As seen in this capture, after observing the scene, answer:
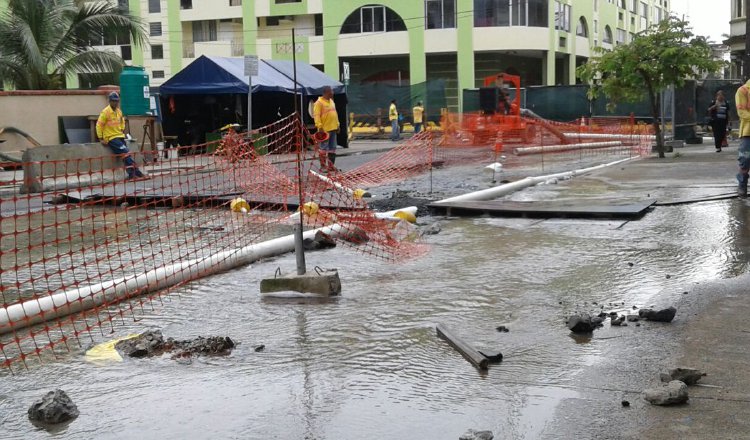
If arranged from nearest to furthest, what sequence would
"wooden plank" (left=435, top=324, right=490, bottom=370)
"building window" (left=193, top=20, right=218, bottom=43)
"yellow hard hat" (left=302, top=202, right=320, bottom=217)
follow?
"wooden plank" (left=435, top=324, right=490, bottom=370) → "yellow hard hat" (left=302, top=202, right=320, bottom=217) → "building window" (left=193, top=20, right=218, bottom=43)


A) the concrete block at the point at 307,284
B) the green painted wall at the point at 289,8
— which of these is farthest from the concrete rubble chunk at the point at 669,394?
the green painted wall at the point at 289,8

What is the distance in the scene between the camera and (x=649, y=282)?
21.7ft

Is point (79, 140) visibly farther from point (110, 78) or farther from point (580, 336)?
point (580, 336)

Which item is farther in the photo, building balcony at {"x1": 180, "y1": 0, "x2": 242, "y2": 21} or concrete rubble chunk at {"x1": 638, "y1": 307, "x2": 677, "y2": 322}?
building balcony at {"x1": 180, "y1": 0, "x2": 242, "y2": 21}

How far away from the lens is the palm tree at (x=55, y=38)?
1024 inches

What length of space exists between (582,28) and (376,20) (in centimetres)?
1655

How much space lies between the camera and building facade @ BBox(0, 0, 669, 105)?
50.8 metres

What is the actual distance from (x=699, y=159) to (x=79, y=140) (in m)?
15.6

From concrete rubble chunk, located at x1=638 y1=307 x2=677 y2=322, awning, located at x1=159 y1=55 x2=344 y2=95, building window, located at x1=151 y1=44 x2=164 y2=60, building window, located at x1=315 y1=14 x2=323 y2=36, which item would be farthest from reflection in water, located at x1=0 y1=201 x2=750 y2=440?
building window, located at x1=151 y1=44 x2=164 y2=60

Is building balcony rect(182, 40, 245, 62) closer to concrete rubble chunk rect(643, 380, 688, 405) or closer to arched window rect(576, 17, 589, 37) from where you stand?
arched window rect(576, 17, 589, 37)

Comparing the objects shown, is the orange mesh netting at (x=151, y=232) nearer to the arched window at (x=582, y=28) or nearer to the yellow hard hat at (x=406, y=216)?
the yellow hard hat at (x=406, y=216)

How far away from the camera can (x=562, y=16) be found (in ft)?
181

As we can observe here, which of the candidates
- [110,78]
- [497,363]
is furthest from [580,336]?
[110,78]

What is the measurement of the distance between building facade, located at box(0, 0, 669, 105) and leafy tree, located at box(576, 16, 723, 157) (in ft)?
101
